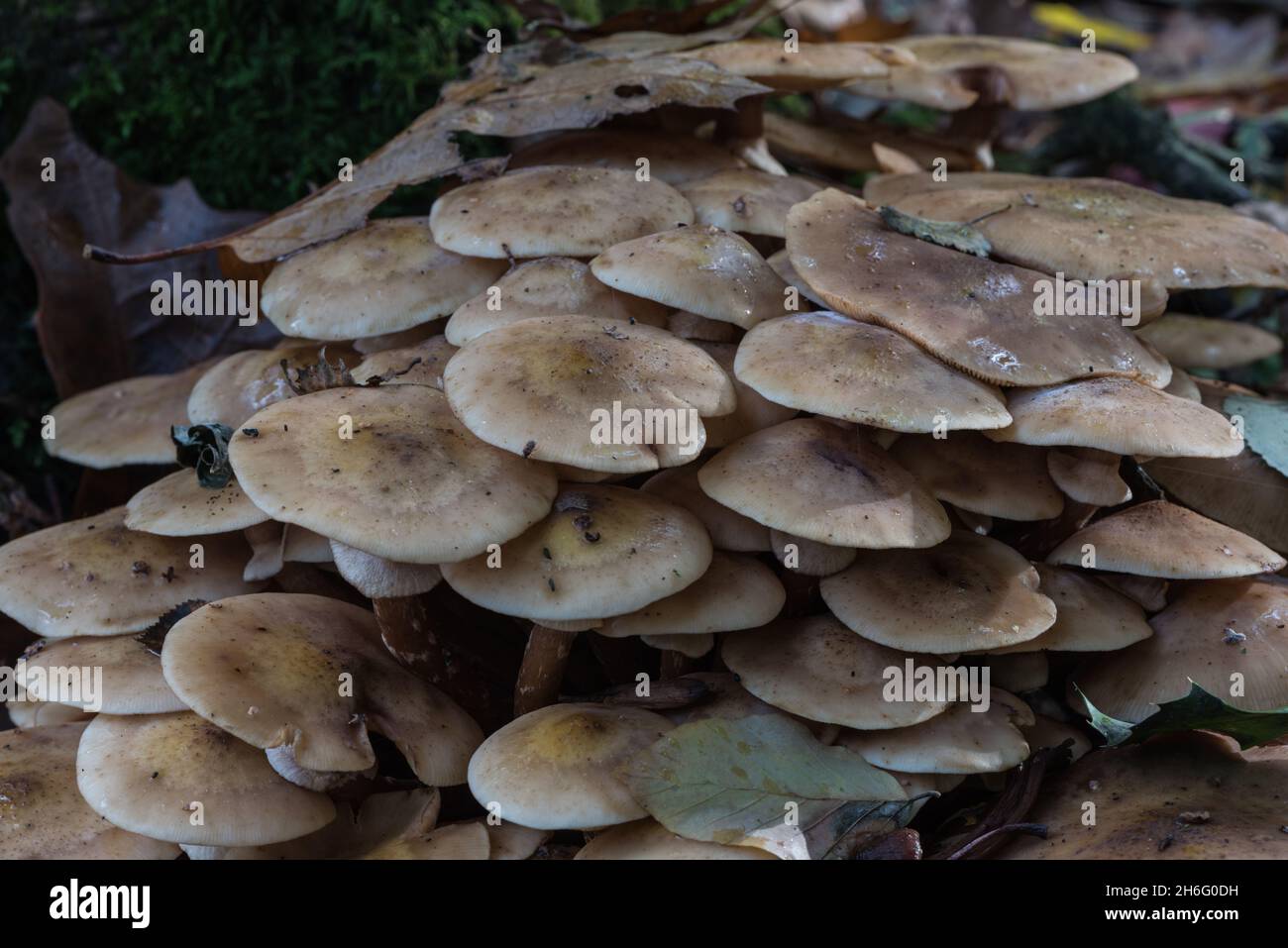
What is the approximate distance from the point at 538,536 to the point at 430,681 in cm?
62

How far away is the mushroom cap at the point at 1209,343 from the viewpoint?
4.18 metres

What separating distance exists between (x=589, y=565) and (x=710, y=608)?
0.34 meters

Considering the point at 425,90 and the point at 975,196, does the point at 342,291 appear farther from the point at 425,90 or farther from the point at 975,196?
the point at 975,196

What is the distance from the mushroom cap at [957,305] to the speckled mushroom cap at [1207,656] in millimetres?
623

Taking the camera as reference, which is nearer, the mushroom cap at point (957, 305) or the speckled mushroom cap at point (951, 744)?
the speckled mushroom cap at point (951, 744)

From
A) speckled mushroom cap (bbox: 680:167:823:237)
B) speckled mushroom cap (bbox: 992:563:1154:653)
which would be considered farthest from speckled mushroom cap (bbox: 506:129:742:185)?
speckled mushroom cap (bbox: 992:563:1154:653)

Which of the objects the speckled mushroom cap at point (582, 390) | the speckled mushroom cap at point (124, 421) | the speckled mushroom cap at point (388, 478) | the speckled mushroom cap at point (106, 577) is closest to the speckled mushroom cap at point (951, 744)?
the speckled mushroom cap at point (582, 390)

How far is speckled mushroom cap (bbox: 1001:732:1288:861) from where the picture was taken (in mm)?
2580

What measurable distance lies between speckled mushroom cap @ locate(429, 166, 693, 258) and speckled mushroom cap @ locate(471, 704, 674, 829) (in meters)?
1.29

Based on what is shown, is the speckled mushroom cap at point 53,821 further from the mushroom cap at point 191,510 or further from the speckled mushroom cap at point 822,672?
the speckled mushroom cap at point 822,672

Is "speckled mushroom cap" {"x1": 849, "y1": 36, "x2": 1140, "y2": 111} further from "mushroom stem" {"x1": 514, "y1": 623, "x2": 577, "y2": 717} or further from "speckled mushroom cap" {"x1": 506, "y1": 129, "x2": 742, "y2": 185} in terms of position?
"mushroom stem" {"x1": 514, "y1": 623, "x2": 577, "y2": 717}

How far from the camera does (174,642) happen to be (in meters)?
2.56

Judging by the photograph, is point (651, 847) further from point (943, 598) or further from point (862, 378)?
point (862, 378)
